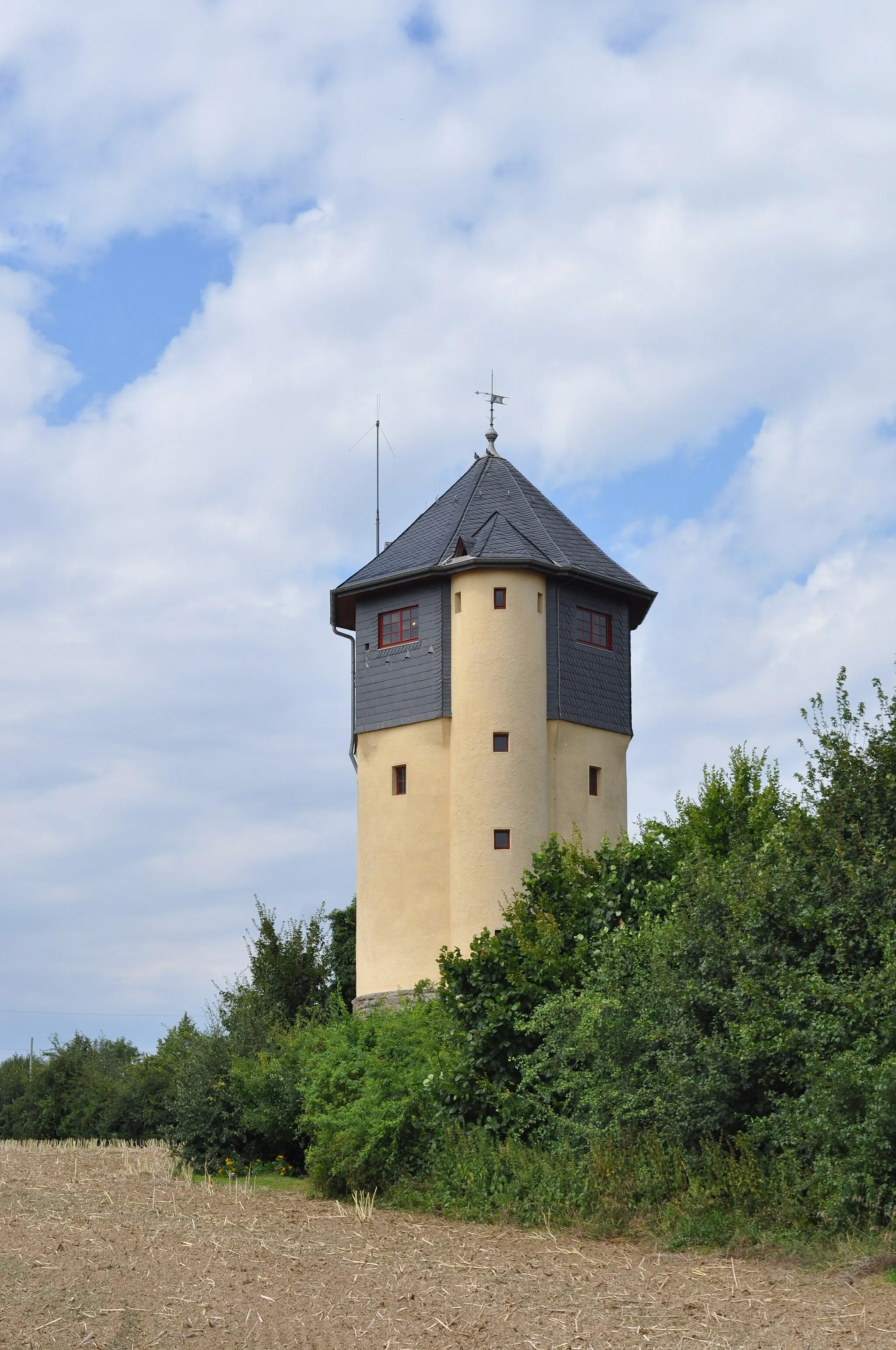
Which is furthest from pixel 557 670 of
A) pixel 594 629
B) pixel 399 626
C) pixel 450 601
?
pixel 399 626

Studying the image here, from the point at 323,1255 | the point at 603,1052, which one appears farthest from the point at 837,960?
the point at 323,1255

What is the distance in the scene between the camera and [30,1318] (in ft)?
41.1

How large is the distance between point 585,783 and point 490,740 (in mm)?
2934

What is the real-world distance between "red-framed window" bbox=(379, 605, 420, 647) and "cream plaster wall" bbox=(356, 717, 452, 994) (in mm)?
2293

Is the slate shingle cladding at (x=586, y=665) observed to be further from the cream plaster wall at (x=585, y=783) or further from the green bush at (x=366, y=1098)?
the green bush at (x=366, y=1098)

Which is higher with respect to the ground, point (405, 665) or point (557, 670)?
point (405, 665)

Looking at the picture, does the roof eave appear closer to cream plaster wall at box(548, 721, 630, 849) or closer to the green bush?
cream plaster wall at box(548, 721, 630, 849)

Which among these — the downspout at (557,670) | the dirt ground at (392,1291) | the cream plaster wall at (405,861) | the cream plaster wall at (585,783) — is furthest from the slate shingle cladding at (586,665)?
the dirt ground at (392,1291)

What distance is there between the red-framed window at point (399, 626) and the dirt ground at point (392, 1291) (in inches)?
839

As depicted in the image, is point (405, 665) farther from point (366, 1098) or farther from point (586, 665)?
point (366, 1098)

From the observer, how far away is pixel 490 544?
38.4 m

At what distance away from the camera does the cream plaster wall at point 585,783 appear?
37562 mm

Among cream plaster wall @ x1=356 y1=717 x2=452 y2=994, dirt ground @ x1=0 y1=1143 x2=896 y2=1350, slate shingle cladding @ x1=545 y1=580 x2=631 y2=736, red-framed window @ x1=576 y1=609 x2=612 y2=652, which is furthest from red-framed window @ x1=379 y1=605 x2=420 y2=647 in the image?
dirt ground @ x1=0 y1=1143 x2=896 y2=1350

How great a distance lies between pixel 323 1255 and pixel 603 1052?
4.22 metres
